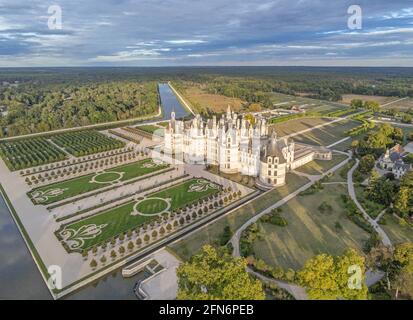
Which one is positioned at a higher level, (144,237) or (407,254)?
(407,254)

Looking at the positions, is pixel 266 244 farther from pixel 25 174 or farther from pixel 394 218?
pixel 25 174

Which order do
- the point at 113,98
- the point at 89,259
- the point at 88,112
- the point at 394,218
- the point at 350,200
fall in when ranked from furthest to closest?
the point at 113,98, the point at 88,112, the point at 350,200, the point at 394,218, the point at 89,259

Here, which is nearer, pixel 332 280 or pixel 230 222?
pixel 332 280

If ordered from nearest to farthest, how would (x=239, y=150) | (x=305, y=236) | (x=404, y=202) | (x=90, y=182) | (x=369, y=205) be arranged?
1. (x=305, y=236)
2. (x=404, y=202)
3. (x=369, y=205)
4. (x=90, y=182)
5. (x=239, y=150)

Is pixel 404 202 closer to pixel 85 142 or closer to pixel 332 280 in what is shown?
pixel 332 280

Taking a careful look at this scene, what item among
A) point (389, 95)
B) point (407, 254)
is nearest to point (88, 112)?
point (407, 254)

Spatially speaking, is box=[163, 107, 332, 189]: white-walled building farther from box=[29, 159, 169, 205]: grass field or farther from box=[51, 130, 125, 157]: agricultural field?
box=[51, 130, 125, 157]: agricultural field

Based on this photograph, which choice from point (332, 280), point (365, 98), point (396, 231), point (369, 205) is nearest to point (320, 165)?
point (369, 205)
